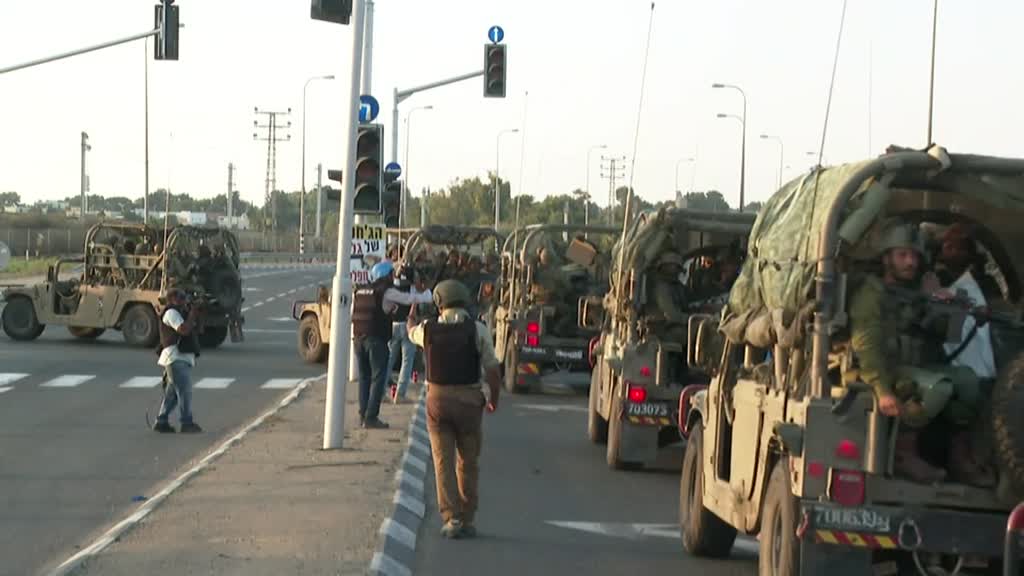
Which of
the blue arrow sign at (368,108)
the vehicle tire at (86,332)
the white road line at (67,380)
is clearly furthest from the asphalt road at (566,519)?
the vehicle tire at (86,332)

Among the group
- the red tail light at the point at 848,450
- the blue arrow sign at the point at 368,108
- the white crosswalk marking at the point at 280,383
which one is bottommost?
the white crosswalk marking at the point at 280,383

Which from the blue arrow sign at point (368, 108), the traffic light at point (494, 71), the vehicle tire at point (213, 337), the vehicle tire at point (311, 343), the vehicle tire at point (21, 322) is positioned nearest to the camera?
the blue arrow sign at point (368, 108)

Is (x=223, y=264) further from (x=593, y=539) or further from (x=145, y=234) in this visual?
(x=593, y=539)

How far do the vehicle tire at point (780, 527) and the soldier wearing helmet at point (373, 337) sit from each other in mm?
9456

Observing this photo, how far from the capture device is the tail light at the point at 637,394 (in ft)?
54.3

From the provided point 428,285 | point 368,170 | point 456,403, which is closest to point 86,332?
point 428,285

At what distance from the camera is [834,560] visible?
28.8 feet

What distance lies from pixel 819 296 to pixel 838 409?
0.57 m

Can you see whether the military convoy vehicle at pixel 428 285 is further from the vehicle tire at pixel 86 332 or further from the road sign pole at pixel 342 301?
the road sign pole at pixel 342 301

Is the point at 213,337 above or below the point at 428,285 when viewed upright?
below

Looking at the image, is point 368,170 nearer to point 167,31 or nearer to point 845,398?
point 845,398

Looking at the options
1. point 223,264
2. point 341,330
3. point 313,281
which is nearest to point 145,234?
A: point 223,264

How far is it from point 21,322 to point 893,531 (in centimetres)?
3012

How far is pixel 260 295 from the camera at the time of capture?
6359cm
